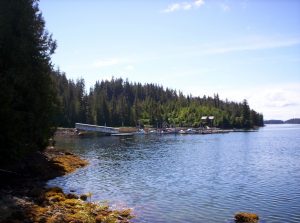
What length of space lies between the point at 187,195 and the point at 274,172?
19.6 meters

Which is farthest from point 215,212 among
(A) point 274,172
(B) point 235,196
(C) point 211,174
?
(A) point 274,172

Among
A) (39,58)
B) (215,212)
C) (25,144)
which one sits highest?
(39,58)

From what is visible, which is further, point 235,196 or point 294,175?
point 294,175

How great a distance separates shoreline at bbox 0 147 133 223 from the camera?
23688 millimetres

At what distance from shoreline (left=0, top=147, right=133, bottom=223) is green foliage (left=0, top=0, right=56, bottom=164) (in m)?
3.21

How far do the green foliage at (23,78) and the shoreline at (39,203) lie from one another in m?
3.21

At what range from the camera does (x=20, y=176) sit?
130ft

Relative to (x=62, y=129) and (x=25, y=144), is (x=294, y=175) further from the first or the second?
(x=62, y=129)

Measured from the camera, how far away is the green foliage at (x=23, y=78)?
32875 mm

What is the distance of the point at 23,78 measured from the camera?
35.3m

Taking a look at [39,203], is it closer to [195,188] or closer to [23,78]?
[23,78]

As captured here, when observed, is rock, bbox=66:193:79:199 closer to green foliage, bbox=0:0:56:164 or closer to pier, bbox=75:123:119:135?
green foliage, bbox=0:0:56:164

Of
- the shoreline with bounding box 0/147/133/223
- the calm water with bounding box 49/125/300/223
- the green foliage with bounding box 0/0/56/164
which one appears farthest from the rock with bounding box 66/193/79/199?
the green foliage with bounding box 0/0/56/164

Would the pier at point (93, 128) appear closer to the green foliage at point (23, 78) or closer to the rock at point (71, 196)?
the green foliage at point (23, 78)
